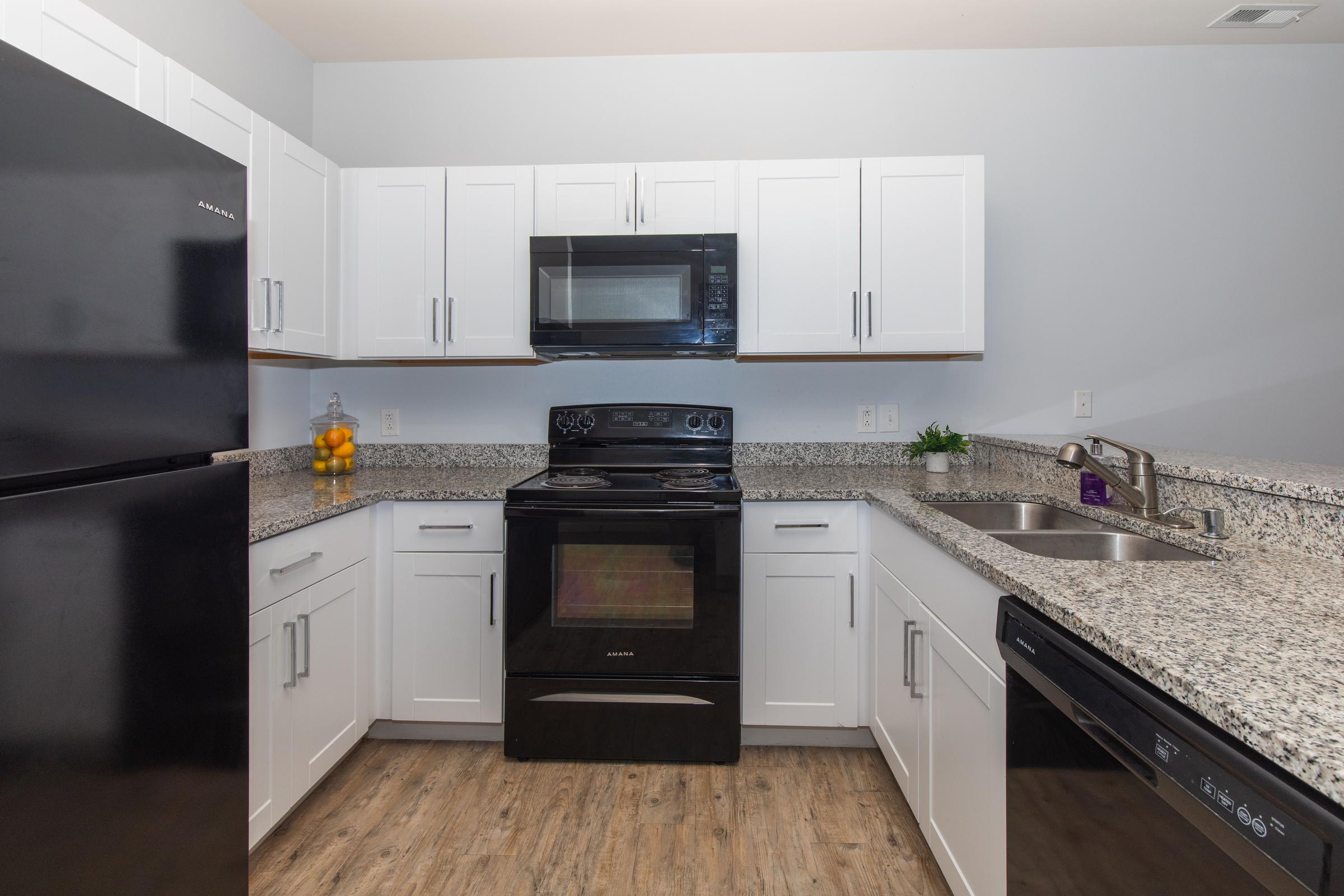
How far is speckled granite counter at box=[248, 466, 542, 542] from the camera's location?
62.1 inches

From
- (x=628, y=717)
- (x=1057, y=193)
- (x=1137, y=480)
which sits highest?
(x=1057, y=193)

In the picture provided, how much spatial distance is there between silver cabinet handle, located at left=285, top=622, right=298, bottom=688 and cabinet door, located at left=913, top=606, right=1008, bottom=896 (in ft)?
4.93

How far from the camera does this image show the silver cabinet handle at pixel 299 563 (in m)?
1.50

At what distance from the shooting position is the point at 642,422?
244 cm

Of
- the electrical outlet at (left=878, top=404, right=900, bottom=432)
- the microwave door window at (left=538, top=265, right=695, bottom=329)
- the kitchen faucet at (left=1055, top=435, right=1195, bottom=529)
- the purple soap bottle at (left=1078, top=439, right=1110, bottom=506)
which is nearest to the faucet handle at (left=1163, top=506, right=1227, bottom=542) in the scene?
the kitchen faucet at (left=1055, top=435, right=1195, bottom=529)

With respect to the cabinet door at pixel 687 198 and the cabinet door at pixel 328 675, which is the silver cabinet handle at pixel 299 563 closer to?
the cabinet door at pixel 328 675

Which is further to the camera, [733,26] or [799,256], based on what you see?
[733,26]

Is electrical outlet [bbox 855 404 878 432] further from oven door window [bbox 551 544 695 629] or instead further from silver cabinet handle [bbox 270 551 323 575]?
silver cabinet handle [bbox 270 551 323 575]

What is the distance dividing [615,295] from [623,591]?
953mm

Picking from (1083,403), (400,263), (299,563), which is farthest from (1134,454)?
(400,263)

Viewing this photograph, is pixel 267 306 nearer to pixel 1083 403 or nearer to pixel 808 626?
pixel 808 626

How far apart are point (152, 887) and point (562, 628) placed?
3.71 feet

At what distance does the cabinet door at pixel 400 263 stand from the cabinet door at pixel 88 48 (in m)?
0.79

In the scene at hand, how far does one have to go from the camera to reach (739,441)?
2545 millimetres
